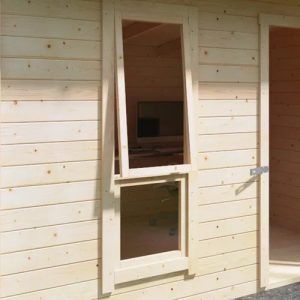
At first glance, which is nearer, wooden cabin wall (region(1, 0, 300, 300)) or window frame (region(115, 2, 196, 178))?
wooden cabin wall (region(1, 0, 300, 300))

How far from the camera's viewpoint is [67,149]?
10.6 ft

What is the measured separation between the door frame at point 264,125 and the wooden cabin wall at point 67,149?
281 mm

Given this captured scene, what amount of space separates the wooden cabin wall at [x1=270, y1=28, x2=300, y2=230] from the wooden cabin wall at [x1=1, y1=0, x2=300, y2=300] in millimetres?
2174

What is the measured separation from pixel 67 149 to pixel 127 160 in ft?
1.27

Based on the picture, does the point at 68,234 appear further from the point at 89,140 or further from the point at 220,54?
the point at 220,54

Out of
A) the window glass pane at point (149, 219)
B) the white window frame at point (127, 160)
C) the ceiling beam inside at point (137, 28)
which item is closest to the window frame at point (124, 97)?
the white window frame at point (127, 160)

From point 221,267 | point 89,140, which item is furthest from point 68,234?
point 221,267

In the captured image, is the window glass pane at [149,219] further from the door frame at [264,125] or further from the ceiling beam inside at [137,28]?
the ceiling beam inside at [137,28]

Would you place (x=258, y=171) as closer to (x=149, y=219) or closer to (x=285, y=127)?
(x=285, y=127)

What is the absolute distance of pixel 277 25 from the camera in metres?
4.08

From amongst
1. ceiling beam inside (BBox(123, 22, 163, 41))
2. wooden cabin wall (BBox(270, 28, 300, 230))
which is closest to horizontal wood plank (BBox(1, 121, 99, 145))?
ceiling beam inside (BBox(123, 22, 163, 41))

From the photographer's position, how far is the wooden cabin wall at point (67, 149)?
3074mm

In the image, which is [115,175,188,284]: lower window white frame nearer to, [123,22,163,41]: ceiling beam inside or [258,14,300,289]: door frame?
[258,14,300,289]: door frame

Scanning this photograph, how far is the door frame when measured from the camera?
13.1 ft
